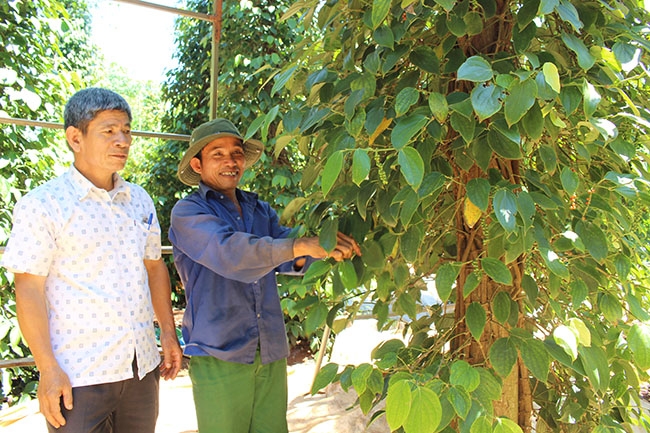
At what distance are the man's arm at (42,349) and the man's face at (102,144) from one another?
28cm

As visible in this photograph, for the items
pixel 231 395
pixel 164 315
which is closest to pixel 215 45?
pixel 164 315

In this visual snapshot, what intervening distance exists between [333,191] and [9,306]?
92.5 inches

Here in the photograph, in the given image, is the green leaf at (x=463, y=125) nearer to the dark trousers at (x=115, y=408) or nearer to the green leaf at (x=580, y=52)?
the green leaf at (x=580, y=52)

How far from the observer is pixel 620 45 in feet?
2.94

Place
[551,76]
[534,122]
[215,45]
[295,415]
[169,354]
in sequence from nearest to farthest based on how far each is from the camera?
[551,76] → [534,122] → [169,354] → [215,45] → [295,415]

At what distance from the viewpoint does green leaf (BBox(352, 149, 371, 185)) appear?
0.84 metres

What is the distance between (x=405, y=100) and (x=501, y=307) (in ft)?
1.31

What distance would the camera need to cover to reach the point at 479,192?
928mm

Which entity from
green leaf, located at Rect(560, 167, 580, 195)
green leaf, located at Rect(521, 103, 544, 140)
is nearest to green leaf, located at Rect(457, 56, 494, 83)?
green leaf, located at Rect(521, 103, 544, 140)

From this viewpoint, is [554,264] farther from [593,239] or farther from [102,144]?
[102,144]

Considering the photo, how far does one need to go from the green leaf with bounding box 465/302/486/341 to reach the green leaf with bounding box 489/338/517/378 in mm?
39

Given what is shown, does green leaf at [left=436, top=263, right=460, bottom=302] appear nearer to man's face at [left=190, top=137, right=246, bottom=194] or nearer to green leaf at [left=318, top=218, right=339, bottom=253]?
green leaf at [left=318, top=218, right=339, bottom=253]

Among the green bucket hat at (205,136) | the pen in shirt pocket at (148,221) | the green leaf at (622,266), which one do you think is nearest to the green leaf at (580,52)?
the green leaf at (622,266)

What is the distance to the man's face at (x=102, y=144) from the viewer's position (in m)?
1.33
